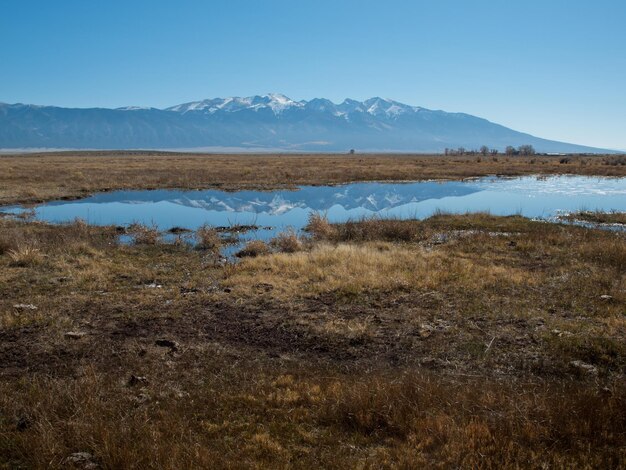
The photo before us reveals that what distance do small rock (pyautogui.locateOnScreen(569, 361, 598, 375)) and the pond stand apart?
50.0 feet

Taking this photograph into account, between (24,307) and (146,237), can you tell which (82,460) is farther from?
(146,237)

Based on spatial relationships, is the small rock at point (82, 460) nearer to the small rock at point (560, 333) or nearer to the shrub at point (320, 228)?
the small rock at point (560, 333)

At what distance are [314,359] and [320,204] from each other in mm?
27307

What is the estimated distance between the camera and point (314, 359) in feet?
27.6

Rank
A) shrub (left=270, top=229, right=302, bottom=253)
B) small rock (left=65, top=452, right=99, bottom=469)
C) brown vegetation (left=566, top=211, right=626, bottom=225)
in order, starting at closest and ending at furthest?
small rock (left=65, top=452, right=99, bottom=469) < shrub (left=270, top=229, right=302, bottom=253) < brown vegetation (left=566, top=211, right=626, bottom=225)

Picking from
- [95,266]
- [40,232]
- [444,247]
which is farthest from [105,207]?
[444,247]

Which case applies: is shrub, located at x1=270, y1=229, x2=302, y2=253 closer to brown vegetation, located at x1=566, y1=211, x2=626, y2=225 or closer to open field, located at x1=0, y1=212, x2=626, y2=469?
open field, located at x1=0, y1=212, x2=626, y2=469

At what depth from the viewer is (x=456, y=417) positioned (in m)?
5.91

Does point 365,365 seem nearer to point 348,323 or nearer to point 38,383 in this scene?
point 348,323

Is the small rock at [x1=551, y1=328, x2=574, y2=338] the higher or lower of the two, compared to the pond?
lower

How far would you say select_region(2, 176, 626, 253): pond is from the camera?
89.9 feet

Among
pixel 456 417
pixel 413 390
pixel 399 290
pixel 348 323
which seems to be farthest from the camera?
pixel 399 290

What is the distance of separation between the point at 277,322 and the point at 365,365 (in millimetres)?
2680

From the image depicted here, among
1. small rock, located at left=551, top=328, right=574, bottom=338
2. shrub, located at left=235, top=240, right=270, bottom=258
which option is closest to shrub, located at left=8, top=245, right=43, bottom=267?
shrub, located at left=235, top=240, right=270, bottom=258
